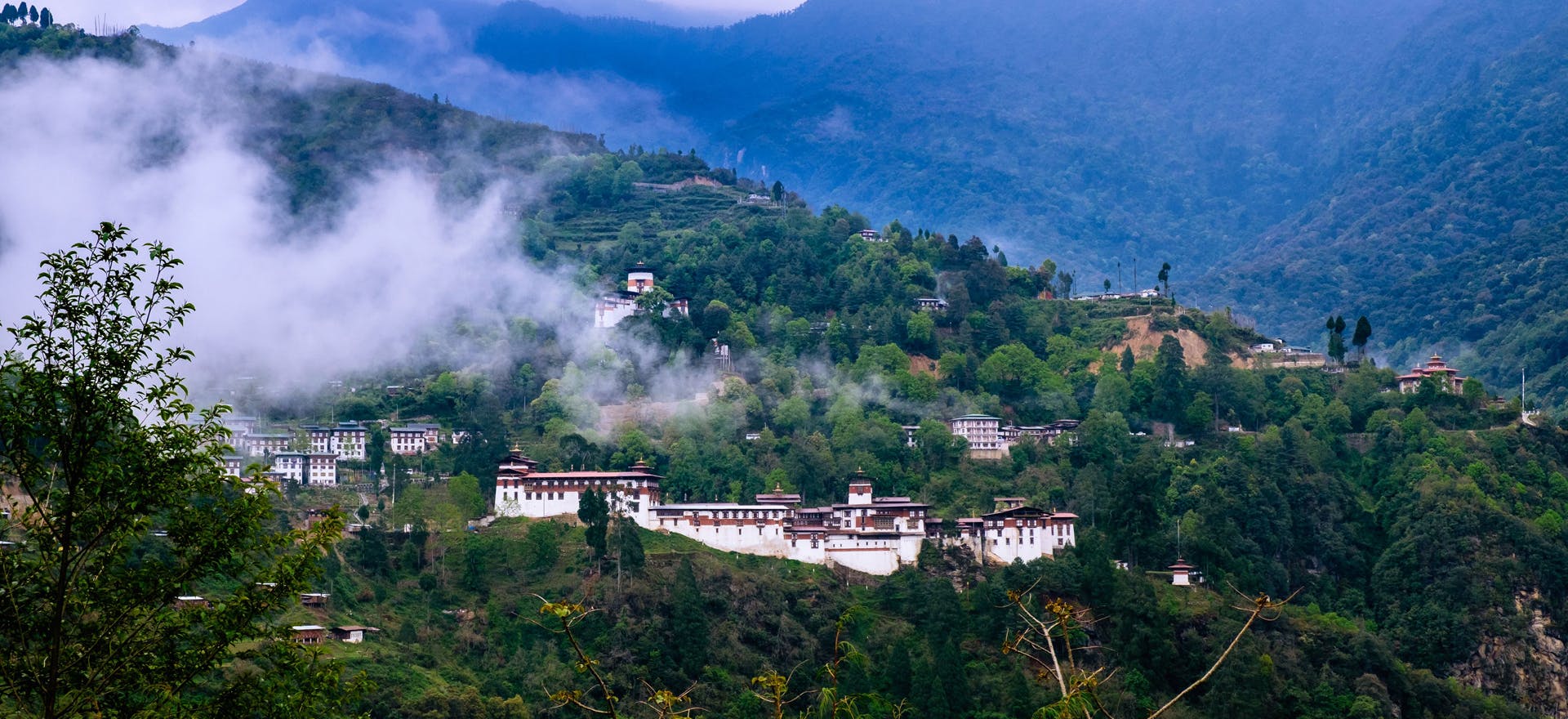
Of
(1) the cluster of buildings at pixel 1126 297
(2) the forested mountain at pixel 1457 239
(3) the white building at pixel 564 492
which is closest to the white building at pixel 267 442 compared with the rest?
(3) the white building at pixel 564 492

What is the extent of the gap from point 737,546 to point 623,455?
9375 millimetres

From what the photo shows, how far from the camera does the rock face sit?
213 ft

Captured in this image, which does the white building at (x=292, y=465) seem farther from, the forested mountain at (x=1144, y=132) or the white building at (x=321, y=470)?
the forested mountain at (x=1144, y=132)

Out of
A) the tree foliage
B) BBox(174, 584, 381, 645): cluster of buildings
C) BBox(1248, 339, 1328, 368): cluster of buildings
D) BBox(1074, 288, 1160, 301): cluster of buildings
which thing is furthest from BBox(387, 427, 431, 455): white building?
the tree foliage

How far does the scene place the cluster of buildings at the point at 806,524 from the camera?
2559 inches

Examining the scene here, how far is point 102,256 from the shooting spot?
13500 mm

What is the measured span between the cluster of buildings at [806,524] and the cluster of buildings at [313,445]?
29.4 ft

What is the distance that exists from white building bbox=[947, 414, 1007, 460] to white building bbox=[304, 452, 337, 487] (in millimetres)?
27525

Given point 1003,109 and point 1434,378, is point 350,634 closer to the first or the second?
point 1434,378

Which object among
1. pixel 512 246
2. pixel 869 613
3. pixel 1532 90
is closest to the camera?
pixel 869 613

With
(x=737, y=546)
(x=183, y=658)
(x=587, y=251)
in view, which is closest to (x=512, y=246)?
(x=587, y=251)

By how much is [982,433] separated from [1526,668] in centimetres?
2452

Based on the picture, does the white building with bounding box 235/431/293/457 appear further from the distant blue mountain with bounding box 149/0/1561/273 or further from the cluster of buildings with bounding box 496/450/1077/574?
the distant blue mountain with bounding box 149/0/1561/273

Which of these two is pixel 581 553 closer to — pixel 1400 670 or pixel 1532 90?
pixel 1400 670
